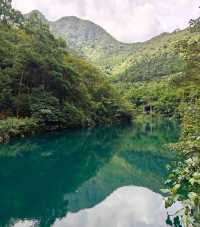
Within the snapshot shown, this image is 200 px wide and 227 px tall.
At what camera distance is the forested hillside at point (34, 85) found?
143 ft

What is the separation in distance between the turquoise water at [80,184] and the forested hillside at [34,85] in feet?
22.8

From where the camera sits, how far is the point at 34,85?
49719mm

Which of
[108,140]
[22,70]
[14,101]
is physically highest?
[22,70]

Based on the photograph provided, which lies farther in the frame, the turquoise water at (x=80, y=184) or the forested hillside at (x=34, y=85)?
the forested hillside at (x=34, y=85)

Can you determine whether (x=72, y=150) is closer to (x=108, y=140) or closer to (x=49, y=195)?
(x=108, y=140)

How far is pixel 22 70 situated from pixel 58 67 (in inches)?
190

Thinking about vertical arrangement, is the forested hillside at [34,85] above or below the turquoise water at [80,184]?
above

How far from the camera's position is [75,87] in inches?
2164

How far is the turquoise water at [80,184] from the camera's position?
14883mm

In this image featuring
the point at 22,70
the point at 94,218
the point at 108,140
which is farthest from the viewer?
the point at 22,70

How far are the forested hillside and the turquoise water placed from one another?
6.95m

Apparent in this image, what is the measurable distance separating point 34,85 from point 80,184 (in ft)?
99.5

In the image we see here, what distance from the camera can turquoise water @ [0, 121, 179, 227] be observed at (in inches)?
586

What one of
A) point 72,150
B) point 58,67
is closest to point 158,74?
point 58,67
